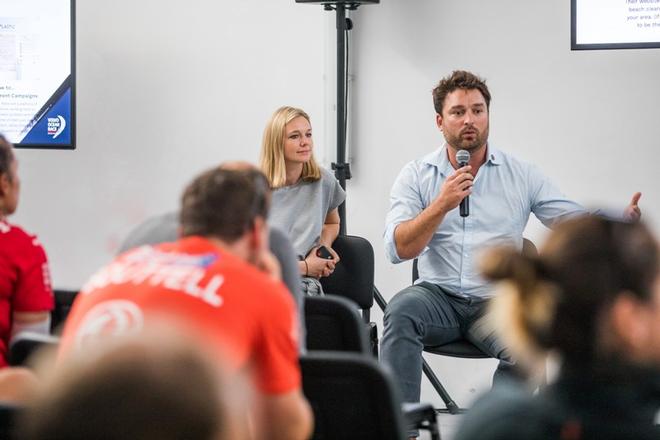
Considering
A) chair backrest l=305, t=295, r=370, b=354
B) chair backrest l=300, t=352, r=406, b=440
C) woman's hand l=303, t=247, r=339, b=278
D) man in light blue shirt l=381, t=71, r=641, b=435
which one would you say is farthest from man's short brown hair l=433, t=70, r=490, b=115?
chair backrest l=300, t=352, r=406, b=440

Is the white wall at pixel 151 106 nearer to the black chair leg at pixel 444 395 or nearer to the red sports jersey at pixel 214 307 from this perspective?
the black chair leg at pixel 444 395

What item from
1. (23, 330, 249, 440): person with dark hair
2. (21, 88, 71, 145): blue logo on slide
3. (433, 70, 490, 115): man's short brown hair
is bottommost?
(23, 330, 249, 440): person with dark hair

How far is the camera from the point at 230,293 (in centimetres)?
168

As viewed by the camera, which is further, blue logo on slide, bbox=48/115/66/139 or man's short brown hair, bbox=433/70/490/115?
blue logo on slide, bbox=48/115/66/139

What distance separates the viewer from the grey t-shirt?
394 centimetres

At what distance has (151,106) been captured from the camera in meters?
4.84

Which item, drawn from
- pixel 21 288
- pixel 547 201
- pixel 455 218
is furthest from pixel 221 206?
pixel 547 201

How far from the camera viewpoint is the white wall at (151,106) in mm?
4730

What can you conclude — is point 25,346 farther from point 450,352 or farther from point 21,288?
point 450,352

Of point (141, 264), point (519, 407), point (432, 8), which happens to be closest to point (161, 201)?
point (432, 8)

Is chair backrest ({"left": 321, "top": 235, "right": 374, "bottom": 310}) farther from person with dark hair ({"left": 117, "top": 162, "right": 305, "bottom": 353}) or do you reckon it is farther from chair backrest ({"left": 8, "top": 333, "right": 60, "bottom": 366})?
chair backrest ({"left": 8, "top": 333, "right": 60, "bottom": 366})

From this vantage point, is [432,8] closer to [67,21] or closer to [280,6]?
[280,6]

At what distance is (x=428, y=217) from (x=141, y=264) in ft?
6.57

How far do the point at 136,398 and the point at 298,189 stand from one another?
3265mm
